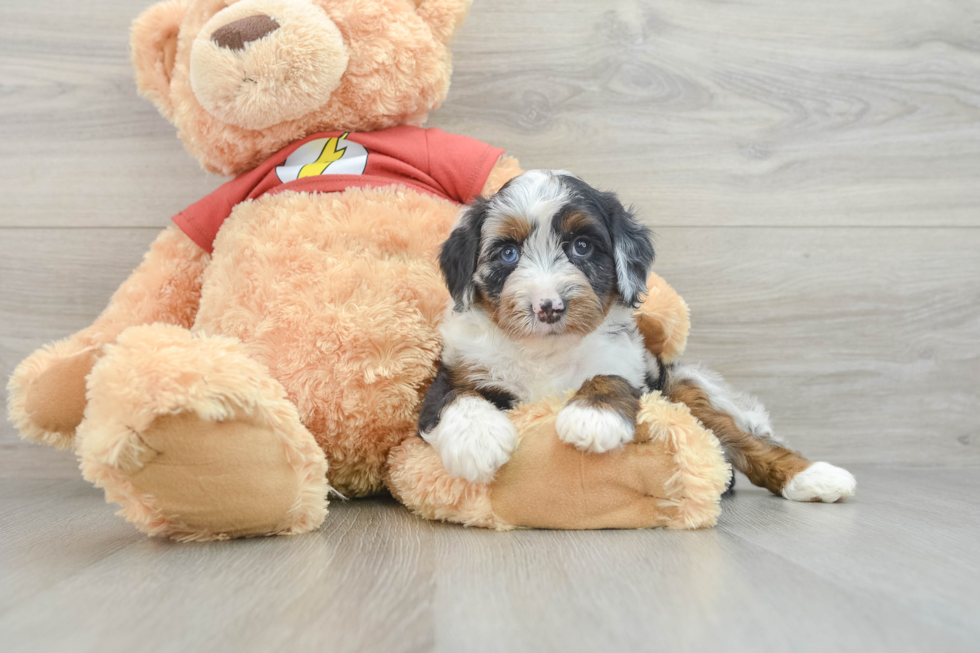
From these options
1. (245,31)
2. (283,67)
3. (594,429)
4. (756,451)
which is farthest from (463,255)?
(756,451)

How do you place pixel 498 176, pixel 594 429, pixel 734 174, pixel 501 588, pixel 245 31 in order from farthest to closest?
pixel 734 174, pixel 498 176, pixel 245 31, pixel 594 429, pixel 501 588

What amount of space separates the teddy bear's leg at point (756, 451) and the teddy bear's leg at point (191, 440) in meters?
1.12

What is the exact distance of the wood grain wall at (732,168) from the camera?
2.49 m

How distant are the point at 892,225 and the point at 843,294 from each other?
0.32 meters

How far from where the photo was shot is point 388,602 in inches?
43.8

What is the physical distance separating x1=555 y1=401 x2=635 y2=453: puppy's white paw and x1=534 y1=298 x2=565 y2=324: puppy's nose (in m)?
0.21

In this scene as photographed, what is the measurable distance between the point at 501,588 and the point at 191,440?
0.66 meters

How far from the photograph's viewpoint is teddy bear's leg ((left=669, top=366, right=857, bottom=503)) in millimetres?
1926

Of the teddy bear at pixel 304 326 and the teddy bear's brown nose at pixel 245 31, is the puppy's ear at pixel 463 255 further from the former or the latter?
the teddy bear's brown nose at pixel 245 31

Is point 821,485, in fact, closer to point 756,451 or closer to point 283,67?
point 756,451

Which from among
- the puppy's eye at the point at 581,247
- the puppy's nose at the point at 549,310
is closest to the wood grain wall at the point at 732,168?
the puppy's eye at the point at 581,247

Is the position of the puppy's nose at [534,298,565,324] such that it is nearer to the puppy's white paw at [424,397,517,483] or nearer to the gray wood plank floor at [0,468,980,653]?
the puppy's white paw at [424,397,517,483]

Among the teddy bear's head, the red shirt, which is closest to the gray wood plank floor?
the red shirt

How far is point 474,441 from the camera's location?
1493mm
